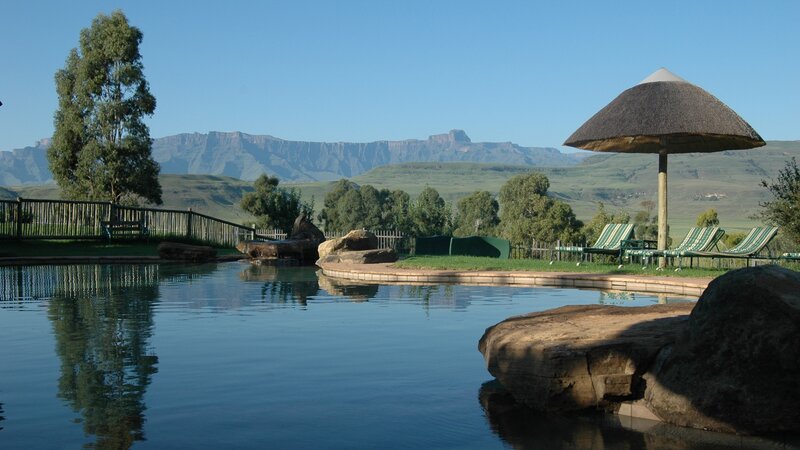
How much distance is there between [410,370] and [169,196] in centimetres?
13684

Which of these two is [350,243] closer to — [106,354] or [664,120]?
[664,120]

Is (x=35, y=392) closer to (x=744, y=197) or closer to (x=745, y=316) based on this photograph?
(x=745, y=316)

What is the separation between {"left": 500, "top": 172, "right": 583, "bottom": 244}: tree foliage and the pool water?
38726 mm

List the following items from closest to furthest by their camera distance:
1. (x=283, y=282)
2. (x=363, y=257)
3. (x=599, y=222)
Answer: (x=283, y=282), (x=363, y=257), (x=599, y=222)

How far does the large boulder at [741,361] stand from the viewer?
452 cm

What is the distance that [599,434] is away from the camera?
472cm

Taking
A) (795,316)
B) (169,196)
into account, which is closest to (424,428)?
(795,316)

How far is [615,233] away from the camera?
15.2 meters

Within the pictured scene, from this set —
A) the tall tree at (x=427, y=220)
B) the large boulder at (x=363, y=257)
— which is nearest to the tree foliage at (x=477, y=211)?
the tall tree at (x=427, y=220)

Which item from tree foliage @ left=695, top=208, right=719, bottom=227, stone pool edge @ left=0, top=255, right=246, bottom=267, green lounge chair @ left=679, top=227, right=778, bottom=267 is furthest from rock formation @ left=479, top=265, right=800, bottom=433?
tree foliage @ left=695, top=208, right=719, bottom=227

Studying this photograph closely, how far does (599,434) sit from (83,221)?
2023cm

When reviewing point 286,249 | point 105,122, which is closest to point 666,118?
point 286,249

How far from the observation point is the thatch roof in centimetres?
1289

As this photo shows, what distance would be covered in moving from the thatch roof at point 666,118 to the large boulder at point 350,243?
560 cm
